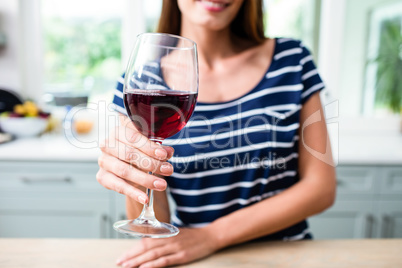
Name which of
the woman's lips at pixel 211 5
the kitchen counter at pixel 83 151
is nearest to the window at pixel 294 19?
the kitchen counter at pixel 83 151

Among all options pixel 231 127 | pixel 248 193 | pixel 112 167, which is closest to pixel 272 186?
pixel 248 193

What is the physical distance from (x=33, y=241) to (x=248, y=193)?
54cm

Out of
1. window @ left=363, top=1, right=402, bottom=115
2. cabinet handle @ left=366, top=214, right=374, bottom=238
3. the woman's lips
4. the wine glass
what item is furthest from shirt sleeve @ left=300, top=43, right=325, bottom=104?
window @ left=363, top=1, right=402, bottom=115

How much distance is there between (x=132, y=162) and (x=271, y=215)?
396 millimetres

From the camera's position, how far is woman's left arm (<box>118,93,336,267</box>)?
67 cm

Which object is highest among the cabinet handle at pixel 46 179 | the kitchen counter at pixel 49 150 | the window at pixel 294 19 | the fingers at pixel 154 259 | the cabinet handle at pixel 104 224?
the window at pixel 294 19

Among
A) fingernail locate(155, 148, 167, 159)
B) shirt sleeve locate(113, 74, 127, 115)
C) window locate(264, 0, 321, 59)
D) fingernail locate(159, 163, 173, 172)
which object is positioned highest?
window locate(264, 0, 321, 59)

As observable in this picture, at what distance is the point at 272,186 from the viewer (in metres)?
1.03

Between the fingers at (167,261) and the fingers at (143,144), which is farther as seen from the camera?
the fingers at (167,261)

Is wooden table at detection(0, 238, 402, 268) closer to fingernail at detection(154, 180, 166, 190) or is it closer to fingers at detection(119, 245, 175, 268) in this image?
fingers at detection(119, 245, 175, 268)

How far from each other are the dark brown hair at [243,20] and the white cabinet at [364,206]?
1.02 metres

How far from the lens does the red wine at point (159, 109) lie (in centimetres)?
54

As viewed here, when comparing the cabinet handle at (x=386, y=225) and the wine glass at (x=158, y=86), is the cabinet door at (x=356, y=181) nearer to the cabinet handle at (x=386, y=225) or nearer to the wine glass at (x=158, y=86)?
the cabinet handle at (x=386, y=225)

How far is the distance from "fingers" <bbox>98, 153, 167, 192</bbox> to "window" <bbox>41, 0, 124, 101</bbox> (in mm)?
1991
